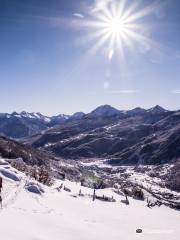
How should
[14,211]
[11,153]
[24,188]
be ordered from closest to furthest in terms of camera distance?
1. [14,211]
2. [24,188]
3. [11,153]

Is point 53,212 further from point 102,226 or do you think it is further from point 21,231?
point 21,231

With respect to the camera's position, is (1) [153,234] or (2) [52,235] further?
(1) [153,234]

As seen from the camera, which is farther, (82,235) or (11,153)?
(11,153)

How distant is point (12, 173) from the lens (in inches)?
2025

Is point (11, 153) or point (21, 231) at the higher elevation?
point (11, 153)

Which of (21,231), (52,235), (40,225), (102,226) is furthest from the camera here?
(102,226)

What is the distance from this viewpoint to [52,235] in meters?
24.0

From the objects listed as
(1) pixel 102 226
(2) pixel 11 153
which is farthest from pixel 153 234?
(2) pixel 11 153

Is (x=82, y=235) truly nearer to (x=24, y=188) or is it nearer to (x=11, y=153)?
(x=24, y=188)

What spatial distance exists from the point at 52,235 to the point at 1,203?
868 centimetres

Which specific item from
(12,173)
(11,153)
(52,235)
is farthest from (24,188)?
(11,153)

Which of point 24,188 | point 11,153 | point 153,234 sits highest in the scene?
point 11,153

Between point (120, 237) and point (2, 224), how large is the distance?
11719 mm

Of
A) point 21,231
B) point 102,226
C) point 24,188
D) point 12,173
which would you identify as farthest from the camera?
point 12,173
